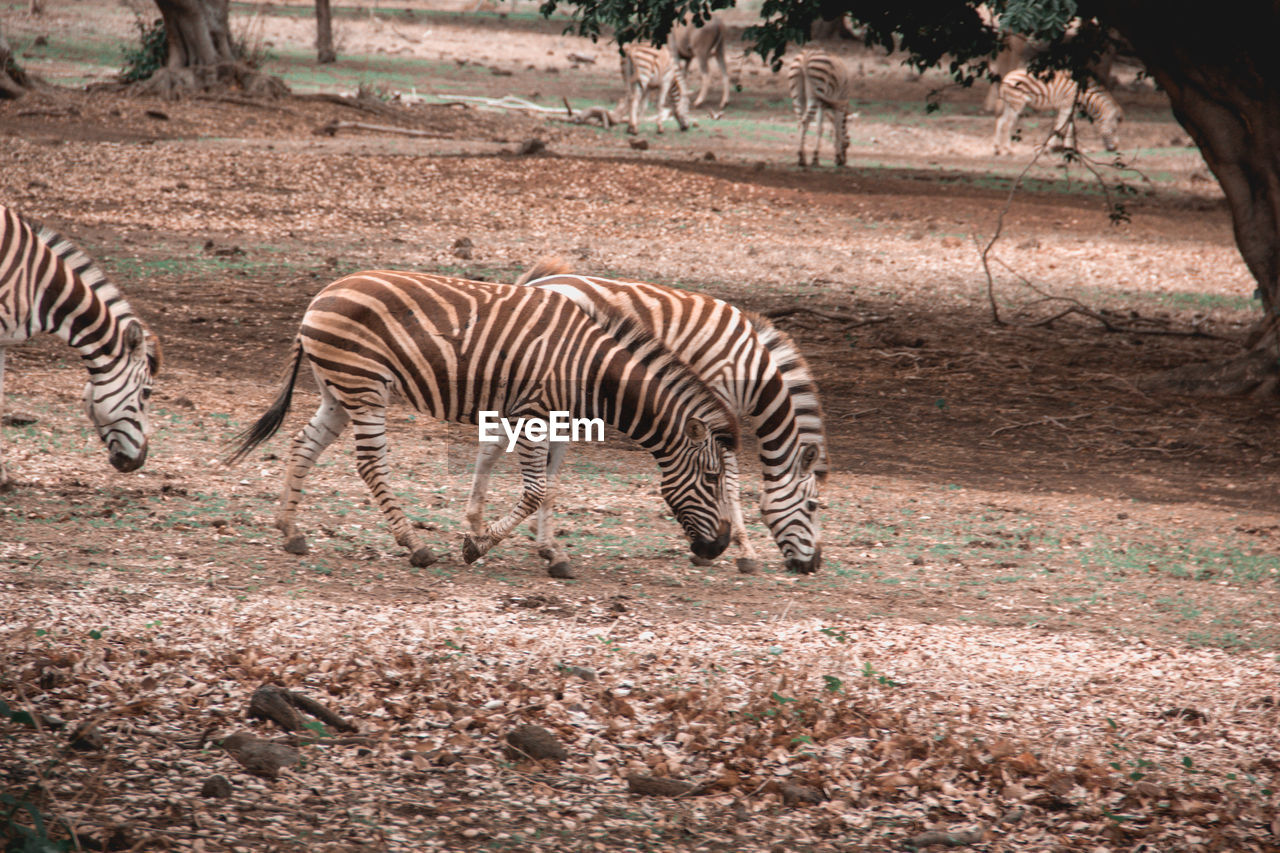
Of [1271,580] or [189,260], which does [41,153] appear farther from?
[1271,580]

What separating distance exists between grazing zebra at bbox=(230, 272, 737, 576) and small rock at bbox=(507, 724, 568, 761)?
1753 millimetres

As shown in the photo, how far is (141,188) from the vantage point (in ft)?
48.4

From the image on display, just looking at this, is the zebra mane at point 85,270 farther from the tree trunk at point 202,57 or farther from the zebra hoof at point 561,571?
the tree trunk at point 202,57

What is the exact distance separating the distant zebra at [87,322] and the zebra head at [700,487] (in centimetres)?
271

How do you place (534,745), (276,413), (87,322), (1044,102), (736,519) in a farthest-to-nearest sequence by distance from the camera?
1. (1044,102)
2. (87,322)
3. (736,519)
4. (276,413)
5. (534,745)

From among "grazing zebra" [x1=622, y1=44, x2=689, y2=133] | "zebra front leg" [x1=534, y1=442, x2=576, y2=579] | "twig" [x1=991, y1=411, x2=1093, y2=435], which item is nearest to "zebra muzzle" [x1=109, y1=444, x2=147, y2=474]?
"zebra front leg" [x1=534, y1=442, x2=576, y2=579]

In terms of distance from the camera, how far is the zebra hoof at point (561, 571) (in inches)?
227

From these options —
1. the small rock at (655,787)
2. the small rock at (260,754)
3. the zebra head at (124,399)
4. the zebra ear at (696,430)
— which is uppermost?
the zebra ear at (696,430)

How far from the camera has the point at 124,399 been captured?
6.37m

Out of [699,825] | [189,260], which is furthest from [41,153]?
[699,825]

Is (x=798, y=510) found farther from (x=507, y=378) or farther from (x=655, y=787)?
(x=655, y=787)

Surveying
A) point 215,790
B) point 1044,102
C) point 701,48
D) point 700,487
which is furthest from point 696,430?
point 701,48

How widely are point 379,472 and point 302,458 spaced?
1.22ft

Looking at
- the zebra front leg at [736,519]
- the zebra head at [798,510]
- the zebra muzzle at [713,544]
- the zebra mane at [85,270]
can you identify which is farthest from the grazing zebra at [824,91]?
the zebra muzzle at [713,544]
